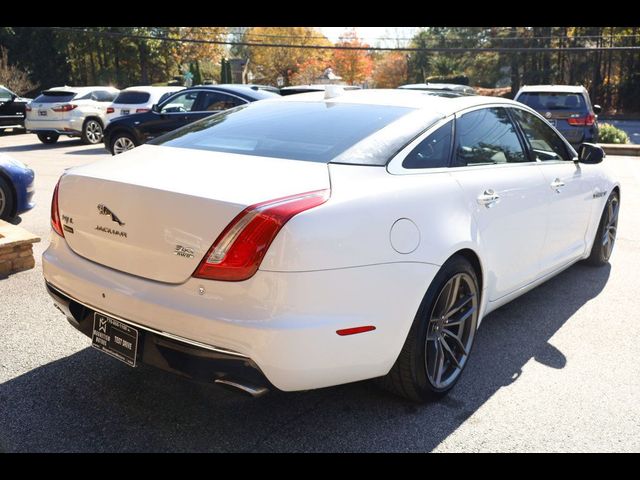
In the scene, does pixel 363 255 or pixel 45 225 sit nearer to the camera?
pixel 363 255

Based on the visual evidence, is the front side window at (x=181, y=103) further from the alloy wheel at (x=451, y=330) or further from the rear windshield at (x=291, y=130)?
the alloy wheel at (x=451, y=330)

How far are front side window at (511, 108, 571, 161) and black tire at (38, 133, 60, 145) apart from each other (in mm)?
15727

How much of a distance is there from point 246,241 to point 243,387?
0.60m

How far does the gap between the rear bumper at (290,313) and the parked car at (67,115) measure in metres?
15.4

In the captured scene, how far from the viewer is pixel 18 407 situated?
3.11 m

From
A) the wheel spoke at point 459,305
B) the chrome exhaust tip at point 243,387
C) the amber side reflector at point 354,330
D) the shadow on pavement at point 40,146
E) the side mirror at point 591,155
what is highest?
the side mirror at point 591,155

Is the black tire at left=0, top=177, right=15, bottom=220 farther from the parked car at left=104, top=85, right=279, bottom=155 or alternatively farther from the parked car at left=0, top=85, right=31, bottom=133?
the parked car at left=0, top=85, right=31, bottom=133

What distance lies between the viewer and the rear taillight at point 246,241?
8.22 feet

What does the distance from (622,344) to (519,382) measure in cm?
99

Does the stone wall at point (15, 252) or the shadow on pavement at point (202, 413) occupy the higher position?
the stone wall at point (15, 252)

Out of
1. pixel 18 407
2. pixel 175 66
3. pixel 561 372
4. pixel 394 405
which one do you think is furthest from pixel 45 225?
pixel 175 66

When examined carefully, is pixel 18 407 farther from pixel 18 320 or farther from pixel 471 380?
pixel 471 380

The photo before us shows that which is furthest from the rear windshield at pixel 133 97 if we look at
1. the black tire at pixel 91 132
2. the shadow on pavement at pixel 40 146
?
the shadow on pavement at pixel 40 146
